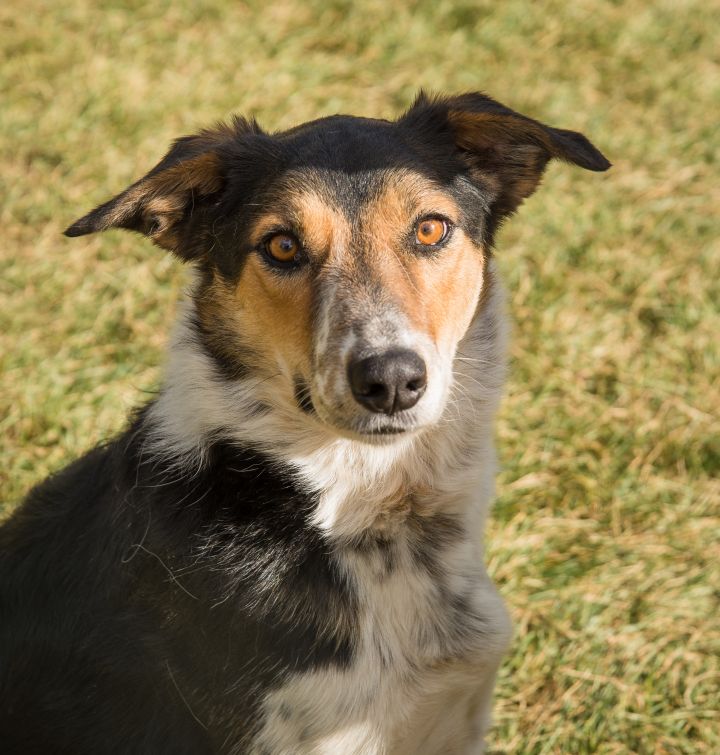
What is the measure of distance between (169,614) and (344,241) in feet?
4.39

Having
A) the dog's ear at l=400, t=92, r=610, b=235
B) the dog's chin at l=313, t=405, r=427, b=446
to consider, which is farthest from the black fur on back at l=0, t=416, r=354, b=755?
the dog's ear at l=400, t=92, r=610, b=235

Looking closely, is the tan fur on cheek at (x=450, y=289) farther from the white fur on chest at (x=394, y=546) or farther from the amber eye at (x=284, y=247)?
the amber eye at (x=284, y=247)

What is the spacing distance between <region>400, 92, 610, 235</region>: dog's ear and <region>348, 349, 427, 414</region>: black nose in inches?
36.7

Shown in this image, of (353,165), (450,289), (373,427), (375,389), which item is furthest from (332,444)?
(353,165)

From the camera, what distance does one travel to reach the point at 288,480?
3330 millimetres

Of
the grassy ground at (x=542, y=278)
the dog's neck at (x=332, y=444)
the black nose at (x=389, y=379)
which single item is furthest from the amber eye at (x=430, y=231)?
the grassy ground at (x=542, y=278)

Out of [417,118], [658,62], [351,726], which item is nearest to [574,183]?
[658,62]

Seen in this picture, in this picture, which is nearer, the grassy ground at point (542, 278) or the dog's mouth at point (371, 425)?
the dog's mouth at point (371, 425)

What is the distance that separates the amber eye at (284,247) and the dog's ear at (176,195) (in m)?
0.35

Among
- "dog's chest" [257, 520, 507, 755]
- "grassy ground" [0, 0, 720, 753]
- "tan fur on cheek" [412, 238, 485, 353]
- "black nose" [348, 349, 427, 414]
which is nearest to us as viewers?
"black nose" [348, 349, 427, 414]

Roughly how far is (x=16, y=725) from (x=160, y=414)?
1.13 metres

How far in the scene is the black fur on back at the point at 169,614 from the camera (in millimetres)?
3127

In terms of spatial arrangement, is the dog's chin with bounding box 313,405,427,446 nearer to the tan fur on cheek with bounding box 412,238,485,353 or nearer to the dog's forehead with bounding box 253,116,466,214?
the tan fur on cheek with bounding box 412,238,485,353

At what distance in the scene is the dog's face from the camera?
3068 millimetres
